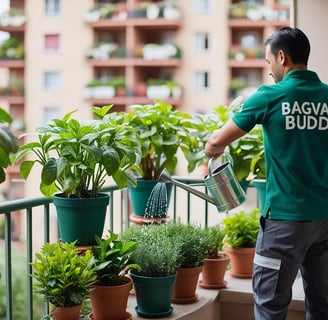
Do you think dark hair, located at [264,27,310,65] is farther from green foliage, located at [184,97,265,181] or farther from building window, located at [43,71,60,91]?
building window, located at [43,71,60,91]

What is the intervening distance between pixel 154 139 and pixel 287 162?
3.08ft

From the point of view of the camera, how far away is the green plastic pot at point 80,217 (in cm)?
232

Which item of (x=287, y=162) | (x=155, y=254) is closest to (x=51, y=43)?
(x=155, y=254)

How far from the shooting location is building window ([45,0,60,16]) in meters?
15.3

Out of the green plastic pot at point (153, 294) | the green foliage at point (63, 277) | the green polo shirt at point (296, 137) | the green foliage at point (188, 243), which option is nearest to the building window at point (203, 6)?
the green foliage at point (188, 243)

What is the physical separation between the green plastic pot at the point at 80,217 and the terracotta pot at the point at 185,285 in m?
0.43

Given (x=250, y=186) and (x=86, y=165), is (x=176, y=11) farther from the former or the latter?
(x=86, y=165)

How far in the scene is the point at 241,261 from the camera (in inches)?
118

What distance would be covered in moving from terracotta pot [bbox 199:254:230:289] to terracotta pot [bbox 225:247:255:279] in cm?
12

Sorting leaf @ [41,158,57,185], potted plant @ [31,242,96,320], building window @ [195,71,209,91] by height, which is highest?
building window @ [195,71,209,91]

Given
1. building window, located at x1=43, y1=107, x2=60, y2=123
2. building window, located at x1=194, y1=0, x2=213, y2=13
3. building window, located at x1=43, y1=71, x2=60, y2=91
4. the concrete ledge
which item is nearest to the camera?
the concrete ledge

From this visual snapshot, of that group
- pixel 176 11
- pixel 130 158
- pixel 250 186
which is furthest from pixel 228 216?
pixel 176 11

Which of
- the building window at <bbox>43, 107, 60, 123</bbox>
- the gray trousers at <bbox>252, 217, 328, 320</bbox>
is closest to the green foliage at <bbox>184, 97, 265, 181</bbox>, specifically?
the gray trousers at <bbox>252, 217, 328, 320</bbox>

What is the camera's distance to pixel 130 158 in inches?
92.7
